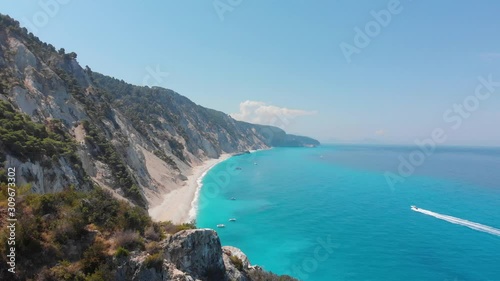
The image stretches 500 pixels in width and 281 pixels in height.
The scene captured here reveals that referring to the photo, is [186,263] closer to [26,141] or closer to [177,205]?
[26,141]

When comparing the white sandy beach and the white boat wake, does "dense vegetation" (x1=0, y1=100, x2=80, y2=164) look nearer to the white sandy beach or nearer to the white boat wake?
the white sandy beach

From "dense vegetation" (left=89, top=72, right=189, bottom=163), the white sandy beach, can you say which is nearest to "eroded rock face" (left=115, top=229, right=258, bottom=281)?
the white sandy beach

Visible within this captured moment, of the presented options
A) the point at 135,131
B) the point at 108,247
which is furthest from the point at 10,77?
the point at 108,247

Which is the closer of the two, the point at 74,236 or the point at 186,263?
the point at 74,236

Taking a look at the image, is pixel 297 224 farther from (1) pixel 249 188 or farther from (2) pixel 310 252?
(1) pixel 249 188

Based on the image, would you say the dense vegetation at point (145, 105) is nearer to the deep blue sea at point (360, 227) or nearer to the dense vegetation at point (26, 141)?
the deep blue sea at point (360, 227)

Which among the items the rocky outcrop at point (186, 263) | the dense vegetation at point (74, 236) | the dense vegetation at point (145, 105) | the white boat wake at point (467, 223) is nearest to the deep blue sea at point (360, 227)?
the white boat wake at point (467, 223)

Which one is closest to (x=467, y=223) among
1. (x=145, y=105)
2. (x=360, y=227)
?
(x=360, y=227)
